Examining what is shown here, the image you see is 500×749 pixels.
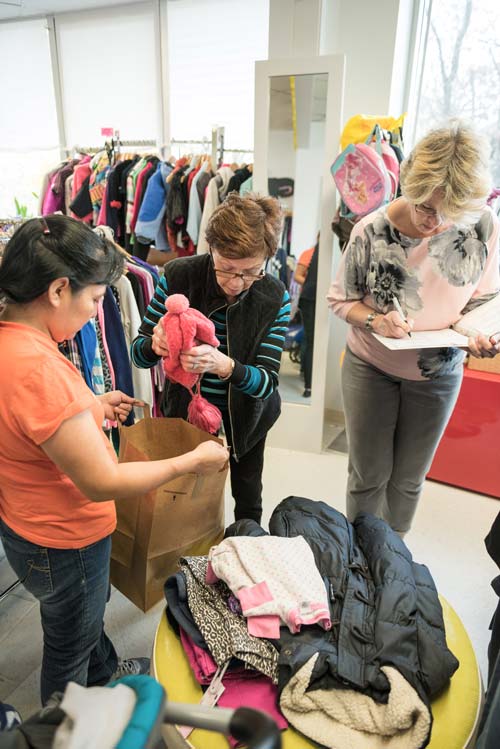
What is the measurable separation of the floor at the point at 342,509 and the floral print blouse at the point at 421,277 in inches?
38.0

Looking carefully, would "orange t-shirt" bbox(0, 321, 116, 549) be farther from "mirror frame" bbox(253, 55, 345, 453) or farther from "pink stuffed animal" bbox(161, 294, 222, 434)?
"mirror frame" bbox(253, 55, 345, 453)

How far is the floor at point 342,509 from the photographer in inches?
65.7

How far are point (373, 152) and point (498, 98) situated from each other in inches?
43.9

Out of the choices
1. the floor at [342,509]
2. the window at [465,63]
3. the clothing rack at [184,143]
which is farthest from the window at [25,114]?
the floor at [342,509]

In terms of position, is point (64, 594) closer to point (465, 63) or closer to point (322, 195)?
point (322, 195)

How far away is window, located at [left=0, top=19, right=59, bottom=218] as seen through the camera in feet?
14.9

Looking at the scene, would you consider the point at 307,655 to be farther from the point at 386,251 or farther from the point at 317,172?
the point at 317,172

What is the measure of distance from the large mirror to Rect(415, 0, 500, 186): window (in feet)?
2.61

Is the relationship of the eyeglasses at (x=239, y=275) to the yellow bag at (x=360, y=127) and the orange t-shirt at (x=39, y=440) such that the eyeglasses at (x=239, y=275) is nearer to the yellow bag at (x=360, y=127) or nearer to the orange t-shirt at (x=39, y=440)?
the orange t-shirt at (x=39, y=440)

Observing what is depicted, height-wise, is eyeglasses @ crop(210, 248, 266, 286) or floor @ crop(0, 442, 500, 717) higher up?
eyeglasses @ crop(210, 248, 266, 286)

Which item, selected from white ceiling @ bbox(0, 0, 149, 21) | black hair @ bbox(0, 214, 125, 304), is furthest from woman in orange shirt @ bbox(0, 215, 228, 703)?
white ceiling @ bbox(0, 0, 149, 21)

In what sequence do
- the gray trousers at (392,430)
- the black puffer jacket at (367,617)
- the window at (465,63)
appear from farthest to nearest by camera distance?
the window at (465,63), the gray trousers at (392,430), the black puffer jacket at (367,617)

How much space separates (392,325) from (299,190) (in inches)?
61.2

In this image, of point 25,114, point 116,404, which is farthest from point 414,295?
point 25,114
